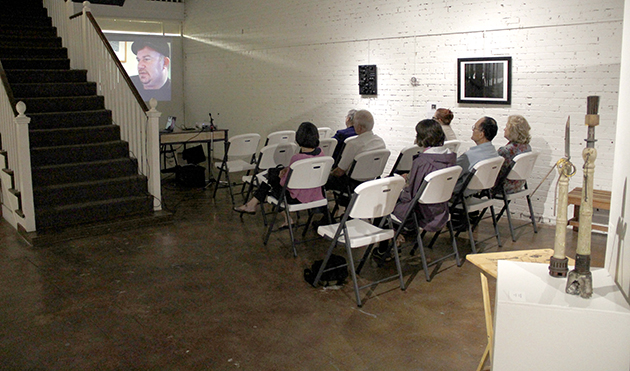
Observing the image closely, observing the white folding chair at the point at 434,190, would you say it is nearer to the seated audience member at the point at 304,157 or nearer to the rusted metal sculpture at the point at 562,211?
the seated audience member at the point at 304,157

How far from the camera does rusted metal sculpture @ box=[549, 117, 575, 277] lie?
205 centimetres

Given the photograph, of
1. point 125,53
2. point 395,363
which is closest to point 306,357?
point 395,363

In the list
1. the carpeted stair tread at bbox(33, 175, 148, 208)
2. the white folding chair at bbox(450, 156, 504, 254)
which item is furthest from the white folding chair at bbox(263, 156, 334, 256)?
the carpeted stair tread at bbox(33, 175, 148, 208)

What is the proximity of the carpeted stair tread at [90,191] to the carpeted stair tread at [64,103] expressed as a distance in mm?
1273

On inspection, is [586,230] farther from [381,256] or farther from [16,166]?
[16,166]

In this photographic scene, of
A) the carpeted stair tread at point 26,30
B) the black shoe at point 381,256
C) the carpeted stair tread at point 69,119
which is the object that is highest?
the carpeted stair tread at point 26,30

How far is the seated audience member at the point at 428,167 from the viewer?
4184 millimetres

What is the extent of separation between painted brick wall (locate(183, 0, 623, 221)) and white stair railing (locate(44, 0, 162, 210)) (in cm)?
320

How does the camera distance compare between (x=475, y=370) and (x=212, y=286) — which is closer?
(x=475, y=370)

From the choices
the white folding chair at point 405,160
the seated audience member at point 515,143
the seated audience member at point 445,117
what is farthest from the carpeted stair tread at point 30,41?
the seated audience member at point 515,143

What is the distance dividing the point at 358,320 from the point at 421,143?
154 centimetres

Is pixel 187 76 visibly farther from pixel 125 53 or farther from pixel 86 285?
pixel 86 285

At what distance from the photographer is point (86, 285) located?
13.6ft

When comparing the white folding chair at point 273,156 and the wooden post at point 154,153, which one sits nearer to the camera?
the wooden post at point 154,153
